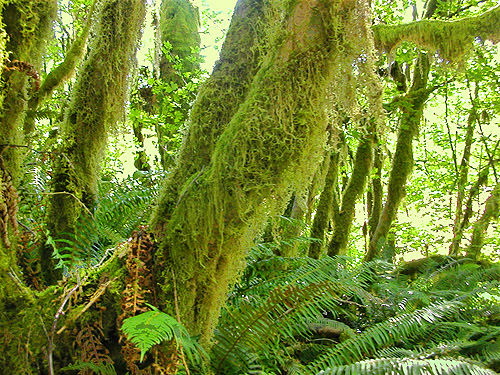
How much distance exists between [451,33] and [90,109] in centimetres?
421

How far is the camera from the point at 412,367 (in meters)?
1.91

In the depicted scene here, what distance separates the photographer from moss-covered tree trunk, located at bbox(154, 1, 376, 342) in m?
1.53

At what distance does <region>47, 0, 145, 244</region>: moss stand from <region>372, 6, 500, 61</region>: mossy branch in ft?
12.2

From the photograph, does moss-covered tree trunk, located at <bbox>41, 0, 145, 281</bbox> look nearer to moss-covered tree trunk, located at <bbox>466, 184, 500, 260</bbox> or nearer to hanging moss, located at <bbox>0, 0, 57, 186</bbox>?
hanging moss, located at <bbox>0, 0, 57, 186</bbox>

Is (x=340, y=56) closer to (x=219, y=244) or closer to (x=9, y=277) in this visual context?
(x=219, y=244)

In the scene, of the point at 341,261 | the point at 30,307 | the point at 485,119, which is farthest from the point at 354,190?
the point at 30,307

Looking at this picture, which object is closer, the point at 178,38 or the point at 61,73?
the point at 61,73

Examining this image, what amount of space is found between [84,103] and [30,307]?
1.25m

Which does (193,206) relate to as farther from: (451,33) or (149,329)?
(451,33)

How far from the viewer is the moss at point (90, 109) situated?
2.28m

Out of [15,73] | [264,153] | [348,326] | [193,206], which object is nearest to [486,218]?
[348,326]

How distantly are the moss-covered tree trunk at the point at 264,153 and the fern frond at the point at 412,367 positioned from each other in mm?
984

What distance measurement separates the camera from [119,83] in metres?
2.36

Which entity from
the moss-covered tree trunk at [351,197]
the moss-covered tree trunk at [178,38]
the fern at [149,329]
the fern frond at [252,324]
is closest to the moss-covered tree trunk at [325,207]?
the moss-covered tree trunk at [351,197]
